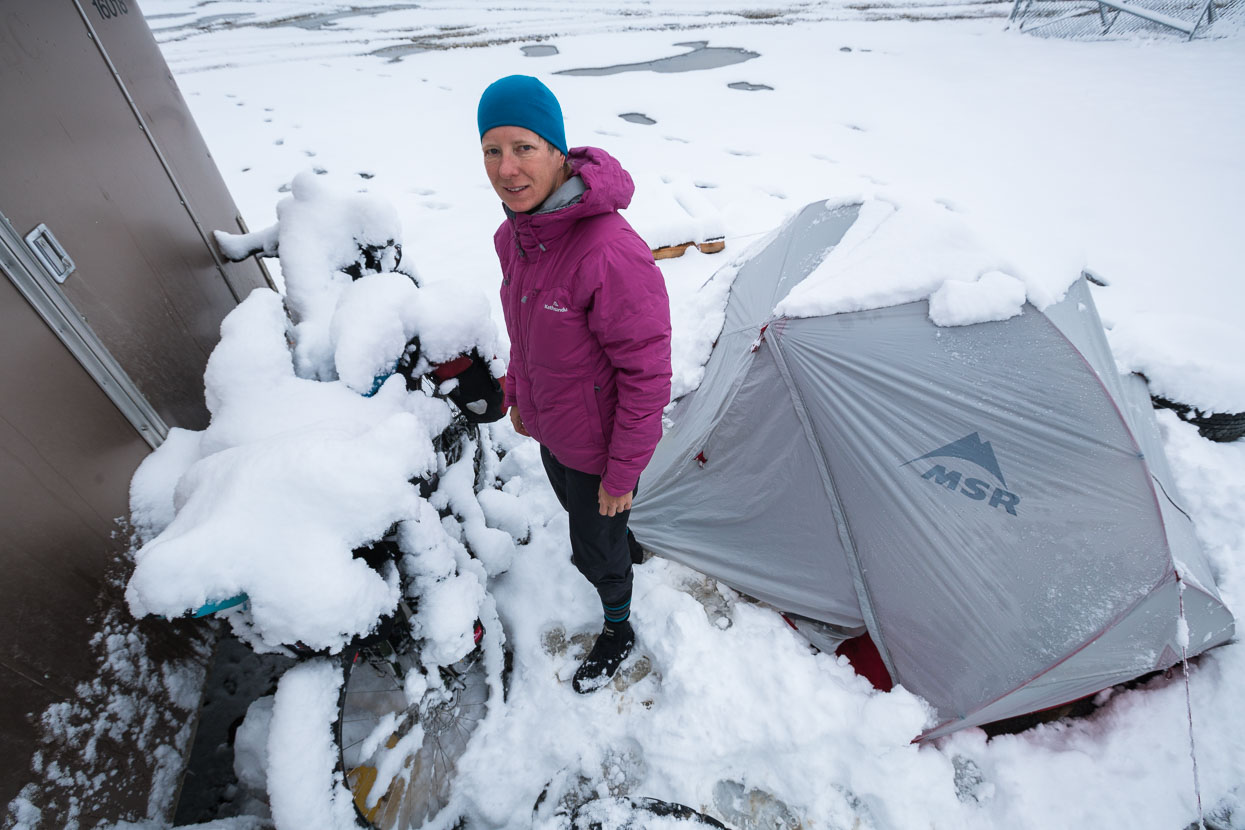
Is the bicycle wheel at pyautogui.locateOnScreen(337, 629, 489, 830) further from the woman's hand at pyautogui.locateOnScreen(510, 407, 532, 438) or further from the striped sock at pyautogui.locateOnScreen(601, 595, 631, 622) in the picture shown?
the woman's hand at pyautogui.locateOnScreen(510, 407, 532, 438)

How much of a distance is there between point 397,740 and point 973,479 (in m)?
2.36

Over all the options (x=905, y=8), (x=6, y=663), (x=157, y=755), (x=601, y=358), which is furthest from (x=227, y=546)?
(x=905, y=8)

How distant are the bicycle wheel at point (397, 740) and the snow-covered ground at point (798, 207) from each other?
0.43ft

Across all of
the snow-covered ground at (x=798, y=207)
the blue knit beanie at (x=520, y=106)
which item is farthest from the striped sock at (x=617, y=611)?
the blue knit beanie at (x=520, y=106)

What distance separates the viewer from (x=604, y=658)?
2.28m

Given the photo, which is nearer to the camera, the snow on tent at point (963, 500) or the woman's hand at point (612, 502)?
the woman's hand at point (612, 502)

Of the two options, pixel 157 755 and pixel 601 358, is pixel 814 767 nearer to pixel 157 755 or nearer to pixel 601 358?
pixel 601 358

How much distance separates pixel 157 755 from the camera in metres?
1.85

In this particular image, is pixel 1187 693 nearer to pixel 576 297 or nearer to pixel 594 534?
pixel 594 534

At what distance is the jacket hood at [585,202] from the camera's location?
4.59 ft

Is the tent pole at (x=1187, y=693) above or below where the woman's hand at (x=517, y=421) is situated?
below

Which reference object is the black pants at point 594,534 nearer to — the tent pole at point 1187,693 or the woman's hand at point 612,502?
the woman's hand at point 612,502

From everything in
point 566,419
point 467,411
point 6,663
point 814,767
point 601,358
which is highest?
point 601,358

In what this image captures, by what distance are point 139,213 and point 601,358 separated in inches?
86.5
